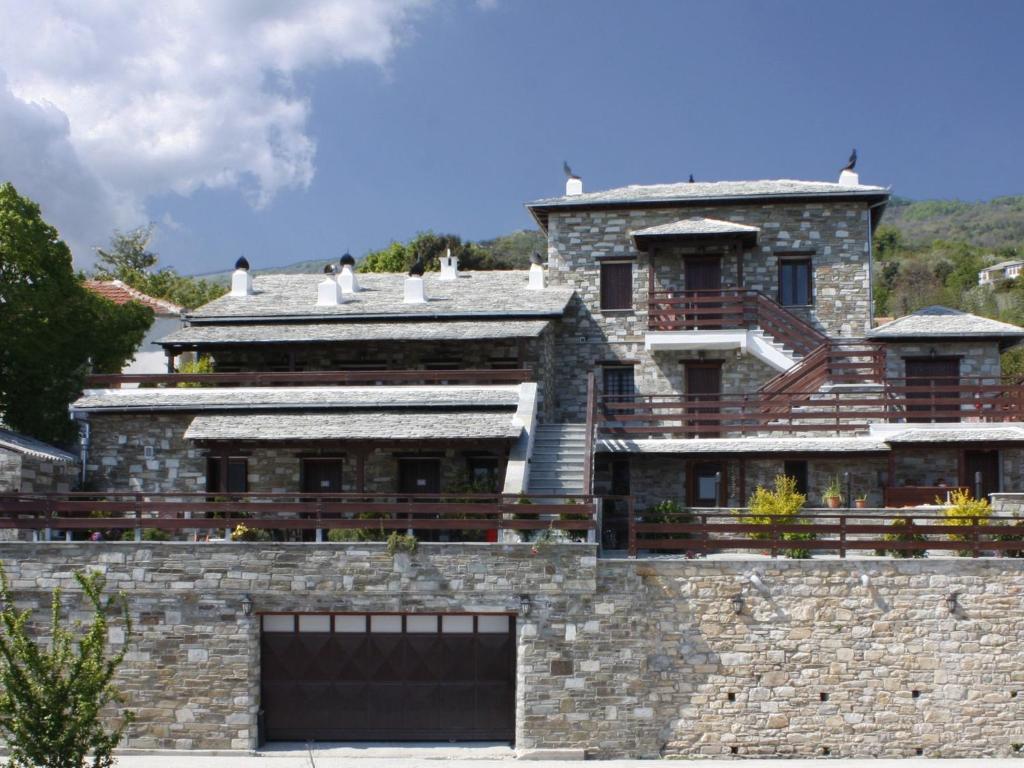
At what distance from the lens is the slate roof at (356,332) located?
23609 mm

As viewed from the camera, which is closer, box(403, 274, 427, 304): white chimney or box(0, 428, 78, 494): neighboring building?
box(0, 428, 78, 494): neighboring building

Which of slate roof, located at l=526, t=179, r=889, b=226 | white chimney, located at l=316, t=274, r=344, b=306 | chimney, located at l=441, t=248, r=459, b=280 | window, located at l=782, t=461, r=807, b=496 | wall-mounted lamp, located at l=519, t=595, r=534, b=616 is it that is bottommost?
wall-mounted lamp, located at l=519, t=595, r=534, b=616

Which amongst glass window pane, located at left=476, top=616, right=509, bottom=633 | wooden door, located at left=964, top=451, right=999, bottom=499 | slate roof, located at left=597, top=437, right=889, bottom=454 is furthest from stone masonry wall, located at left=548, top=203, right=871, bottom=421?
glass window pane, located at left=476, top=616, right=509, bottom=633

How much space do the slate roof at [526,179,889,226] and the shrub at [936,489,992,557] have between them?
8.56 meters

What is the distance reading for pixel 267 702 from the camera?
1777cm

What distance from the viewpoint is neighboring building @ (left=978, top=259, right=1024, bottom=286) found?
270ft

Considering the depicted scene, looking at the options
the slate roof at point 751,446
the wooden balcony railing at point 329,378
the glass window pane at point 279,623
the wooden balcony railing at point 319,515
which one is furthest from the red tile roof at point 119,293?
the glass window pane at point 279,623

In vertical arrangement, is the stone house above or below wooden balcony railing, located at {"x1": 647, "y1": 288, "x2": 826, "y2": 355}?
below

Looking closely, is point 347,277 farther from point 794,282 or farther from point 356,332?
point 794,282

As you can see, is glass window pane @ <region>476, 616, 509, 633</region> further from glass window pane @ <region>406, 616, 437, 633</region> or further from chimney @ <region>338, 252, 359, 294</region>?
chimney @ <region>338, 252, 359, 294</region>

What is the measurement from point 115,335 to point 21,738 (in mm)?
14421

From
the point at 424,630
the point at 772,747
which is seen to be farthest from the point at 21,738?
the point at 772,747

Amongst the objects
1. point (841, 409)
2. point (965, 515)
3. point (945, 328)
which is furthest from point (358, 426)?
point (945, 328)

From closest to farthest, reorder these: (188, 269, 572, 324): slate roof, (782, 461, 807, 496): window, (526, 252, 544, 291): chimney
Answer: (782, 461, 807, 496): window < (188, 269, 572, 324): slate roof < (526, 252, 544, 291): chimney
